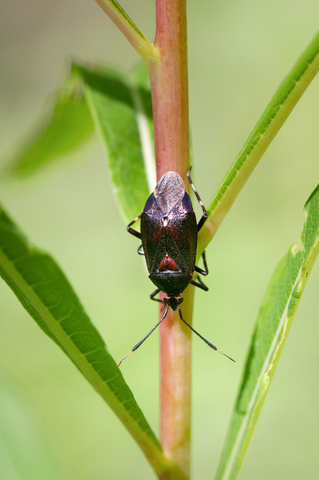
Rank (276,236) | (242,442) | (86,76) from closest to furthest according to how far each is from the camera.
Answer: (242,442) → (86,76) → (276,236)

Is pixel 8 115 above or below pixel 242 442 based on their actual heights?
above

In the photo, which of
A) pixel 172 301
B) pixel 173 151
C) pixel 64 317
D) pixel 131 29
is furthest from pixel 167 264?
pixel 131 29

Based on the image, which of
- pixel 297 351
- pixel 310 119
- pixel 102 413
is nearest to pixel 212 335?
pixel 297 351

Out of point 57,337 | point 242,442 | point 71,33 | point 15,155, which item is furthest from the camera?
point 71,33

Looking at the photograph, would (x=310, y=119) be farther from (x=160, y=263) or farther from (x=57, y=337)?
(x=57, y=337)

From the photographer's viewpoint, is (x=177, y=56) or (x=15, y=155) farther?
(x=15, y=155)

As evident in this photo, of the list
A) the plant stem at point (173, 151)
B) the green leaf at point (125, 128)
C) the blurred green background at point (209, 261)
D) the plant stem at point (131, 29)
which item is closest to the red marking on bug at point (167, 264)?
the green leaf at point (125, 128)

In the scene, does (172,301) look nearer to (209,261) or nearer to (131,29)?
(131,29)

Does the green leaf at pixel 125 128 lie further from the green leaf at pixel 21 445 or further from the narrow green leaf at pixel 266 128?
the green leaf at pixel 21 445
